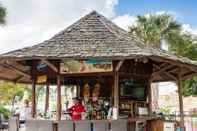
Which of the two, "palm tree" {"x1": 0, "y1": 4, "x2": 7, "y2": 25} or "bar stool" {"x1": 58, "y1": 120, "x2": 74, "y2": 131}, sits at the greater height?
"palm tree" {"x1": 0, "y1": 4, "x2": 7, "y2": 25}

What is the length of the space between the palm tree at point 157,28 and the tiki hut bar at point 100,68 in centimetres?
1343

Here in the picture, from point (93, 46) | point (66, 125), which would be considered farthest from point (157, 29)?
point (66, 125)

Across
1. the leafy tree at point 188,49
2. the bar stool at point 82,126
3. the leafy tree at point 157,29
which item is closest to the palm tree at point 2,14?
the leafy tree at point 157,29

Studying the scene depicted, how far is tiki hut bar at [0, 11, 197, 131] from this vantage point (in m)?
12.8

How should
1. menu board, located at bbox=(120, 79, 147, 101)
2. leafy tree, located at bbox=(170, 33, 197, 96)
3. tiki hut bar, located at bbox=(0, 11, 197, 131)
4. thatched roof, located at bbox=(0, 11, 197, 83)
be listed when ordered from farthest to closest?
leafy tree, located at bbox=(170, 33, 197, 96), menu board, located at bbox=(120, 79, 147, 101), tiki hut bar, located at bbox=(0, 11, 197, 131), thatched roof, located at bbox=(0, 11, 197, 83)

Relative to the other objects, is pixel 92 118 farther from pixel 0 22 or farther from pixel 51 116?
pixel 0 22

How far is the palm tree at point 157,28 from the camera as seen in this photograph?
96.9 ft

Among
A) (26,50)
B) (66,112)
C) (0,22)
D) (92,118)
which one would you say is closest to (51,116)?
(66,112)

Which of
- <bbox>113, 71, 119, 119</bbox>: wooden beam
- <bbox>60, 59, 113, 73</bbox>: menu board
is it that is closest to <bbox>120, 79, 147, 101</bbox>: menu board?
<bbox>113, 71, 119, 119</bbox>: wooden beam

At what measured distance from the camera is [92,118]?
44.6 ft

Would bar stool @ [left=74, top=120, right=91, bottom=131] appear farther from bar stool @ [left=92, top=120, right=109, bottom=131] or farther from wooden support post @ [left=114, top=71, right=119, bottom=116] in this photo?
wooden support post @ [left=114, top=71, right=119, bottom=116]

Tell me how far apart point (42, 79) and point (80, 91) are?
1703 mm

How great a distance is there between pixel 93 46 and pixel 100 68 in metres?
0.72

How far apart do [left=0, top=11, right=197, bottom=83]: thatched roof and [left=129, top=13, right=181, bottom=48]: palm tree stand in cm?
1417
